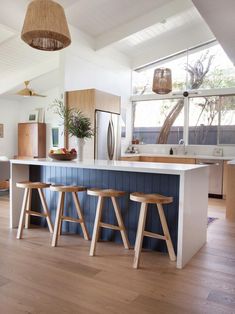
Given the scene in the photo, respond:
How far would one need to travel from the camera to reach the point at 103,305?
6.07ft

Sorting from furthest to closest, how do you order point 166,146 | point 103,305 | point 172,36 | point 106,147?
point 166,146, point 172,36, point 106,147, point 103,305

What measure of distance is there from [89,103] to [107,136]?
0.71 m

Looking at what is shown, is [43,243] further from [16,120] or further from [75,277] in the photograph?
[16,120]

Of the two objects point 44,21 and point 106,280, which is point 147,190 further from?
point 44,21

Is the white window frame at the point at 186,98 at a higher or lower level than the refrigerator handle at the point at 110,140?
higher

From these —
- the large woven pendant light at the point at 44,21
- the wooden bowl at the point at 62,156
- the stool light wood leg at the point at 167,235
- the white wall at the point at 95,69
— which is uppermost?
the white wall at the point at 95,69

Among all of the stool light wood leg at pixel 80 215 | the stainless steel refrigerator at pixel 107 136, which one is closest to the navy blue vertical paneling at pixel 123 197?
the stool light wood leg at pixel 80 215

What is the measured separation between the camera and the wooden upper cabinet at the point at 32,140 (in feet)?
28.7

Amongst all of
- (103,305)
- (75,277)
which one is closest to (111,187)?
(75,277)

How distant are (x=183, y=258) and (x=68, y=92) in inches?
154

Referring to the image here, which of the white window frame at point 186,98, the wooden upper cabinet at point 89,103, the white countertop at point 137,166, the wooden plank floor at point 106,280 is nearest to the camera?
the wooden plank floor at point 106,280

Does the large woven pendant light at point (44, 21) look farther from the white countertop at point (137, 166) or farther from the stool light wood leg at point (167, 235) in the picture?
the stool light wood leg at point (167, 235)

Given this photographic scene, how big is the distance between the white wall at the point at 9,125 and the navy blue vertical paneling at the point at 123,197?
19.6 ft

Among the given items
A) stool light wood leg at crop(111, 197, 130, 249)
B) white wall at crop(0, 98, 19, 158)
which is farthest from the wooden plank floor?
white wall at crop(0, 98, 19, 158)
